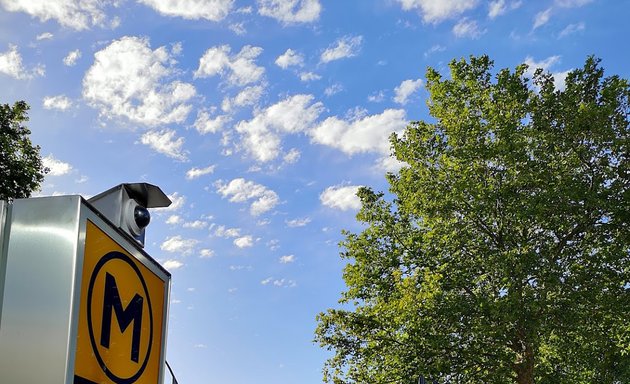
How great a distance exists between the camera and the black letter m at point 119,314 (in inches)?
73.9

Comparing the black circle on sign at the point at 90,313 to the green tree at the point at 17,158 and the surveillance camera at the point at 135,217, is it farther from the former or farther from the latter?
the green tree at the point at 17,158

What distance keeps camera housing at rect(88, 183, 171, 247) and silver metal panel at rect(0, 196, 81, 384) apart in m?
0.32

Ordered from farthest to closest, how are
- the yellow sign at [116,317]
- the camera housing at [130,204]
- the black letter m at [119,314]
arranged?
the camera housing at [130,204]
the black letter m at [119,314]
the yellow sign at [116,317]

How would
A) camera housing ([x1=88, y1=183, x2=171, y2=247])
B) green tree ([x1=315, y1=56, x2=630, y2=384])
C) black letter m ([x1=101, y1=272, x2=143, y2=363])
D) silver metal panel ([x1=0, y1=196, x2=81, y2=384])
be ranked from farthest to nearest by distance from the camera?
green tree ([x1=315, y1=56, x2=630, y2=384])
camera housing ([x1=88, y1=183, x2=171, y2=247])
black letter m ([x1=101, y1=272, x2=143, y2=363])
silver metal panel ([x1=0, y1=196, x2=81, y2=384])

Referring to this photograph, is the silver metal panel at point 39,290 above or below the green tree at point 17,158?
below

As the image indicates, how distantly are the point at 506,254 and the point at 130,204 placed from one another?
16.6m

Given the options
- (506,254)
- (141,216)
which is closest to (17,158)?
(506,254)

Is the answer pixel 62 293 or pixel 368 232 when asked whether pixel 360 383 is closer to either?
pixel 368 232

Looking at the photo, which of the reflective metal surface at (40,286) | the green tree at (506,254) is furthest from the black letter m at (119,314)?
the green tree at (506,254)

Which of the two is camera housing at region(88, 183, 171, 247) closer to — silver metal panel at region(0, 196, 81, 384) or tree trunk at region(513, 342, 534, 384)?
silver metal panel at region(0, 196, 81, 384)

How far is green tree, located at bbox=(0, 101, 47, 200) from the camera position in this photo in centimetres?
1998

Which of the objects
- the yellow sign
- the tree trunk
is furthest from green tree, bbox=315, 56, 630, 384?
the yellow sign

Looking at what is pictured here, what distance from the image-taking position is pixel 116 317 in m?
1.95

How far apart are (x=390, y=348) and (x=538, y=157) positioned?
7.35 m
